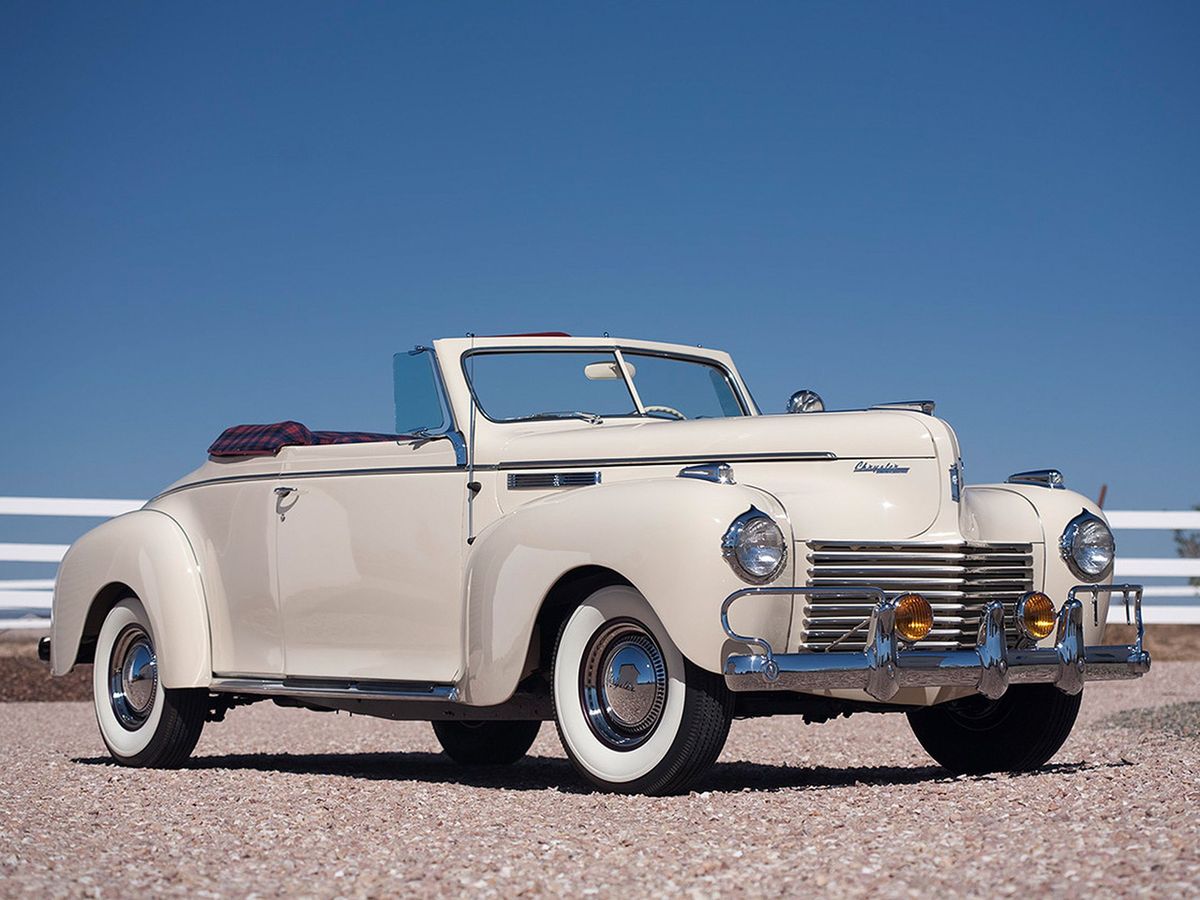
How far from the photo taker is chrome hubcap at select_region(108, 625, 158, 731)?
852 centimetres

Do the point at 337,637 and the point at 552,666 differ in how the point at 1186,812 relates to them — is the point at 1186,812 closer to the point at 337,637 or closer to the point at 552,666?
the point at 552,666

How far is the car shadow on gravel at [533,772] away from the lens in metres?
6.93

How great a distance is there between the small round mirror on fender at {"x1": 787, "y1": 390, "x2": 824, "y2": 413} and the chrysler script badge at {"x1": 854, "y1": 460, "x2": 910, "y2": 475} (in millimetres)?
983

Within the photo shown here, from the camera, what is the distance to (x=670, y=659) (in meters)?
6.07

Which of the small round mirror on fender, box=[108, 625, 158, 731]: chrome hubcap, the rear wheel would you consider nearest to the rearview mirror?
the small round mirror on fender

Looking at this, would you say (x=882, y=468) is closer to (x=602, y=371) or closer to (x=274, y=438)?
(x=602, y=371)

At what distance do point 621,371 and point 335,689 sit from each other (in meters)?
1.99

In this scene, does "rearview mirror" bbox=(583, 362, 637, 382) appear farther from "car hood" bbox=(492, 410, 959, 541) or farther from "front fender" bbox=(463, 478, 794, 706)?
"front fender" bbox=(463, 478, 794, 706)

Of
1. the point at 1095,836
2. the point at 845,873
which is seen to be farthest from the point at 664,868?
the point at 1095,836

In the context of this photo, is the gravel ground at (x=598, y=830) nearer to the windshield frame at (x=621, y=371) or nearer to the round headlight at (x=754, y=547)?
the round headlight at (x=754, y=547)

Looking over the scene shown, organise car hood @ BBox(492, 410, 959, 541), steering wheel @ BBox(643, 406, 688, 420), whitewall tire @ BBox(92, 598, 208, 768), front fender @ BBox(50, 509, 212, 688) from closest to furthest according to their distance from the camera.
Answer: car hood @ BBox(492, 410, 959, 541), steering wheel @ BBox(643, 406, 688, 420), front fender @ BBox(50, 509, 212, 688), whitewall tire @ BBox(92, 598, 208, 768)

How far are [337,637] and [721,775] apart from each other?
186 centimetres

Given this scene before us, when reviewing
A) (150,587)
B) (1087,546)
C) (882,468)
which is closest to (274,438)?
(150,587)

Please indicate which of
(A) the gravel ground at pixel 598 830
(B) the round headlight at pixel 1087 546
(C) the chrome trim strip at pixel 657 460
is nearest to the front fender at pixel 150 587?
(A) the gravel ground at pixel 598 830
